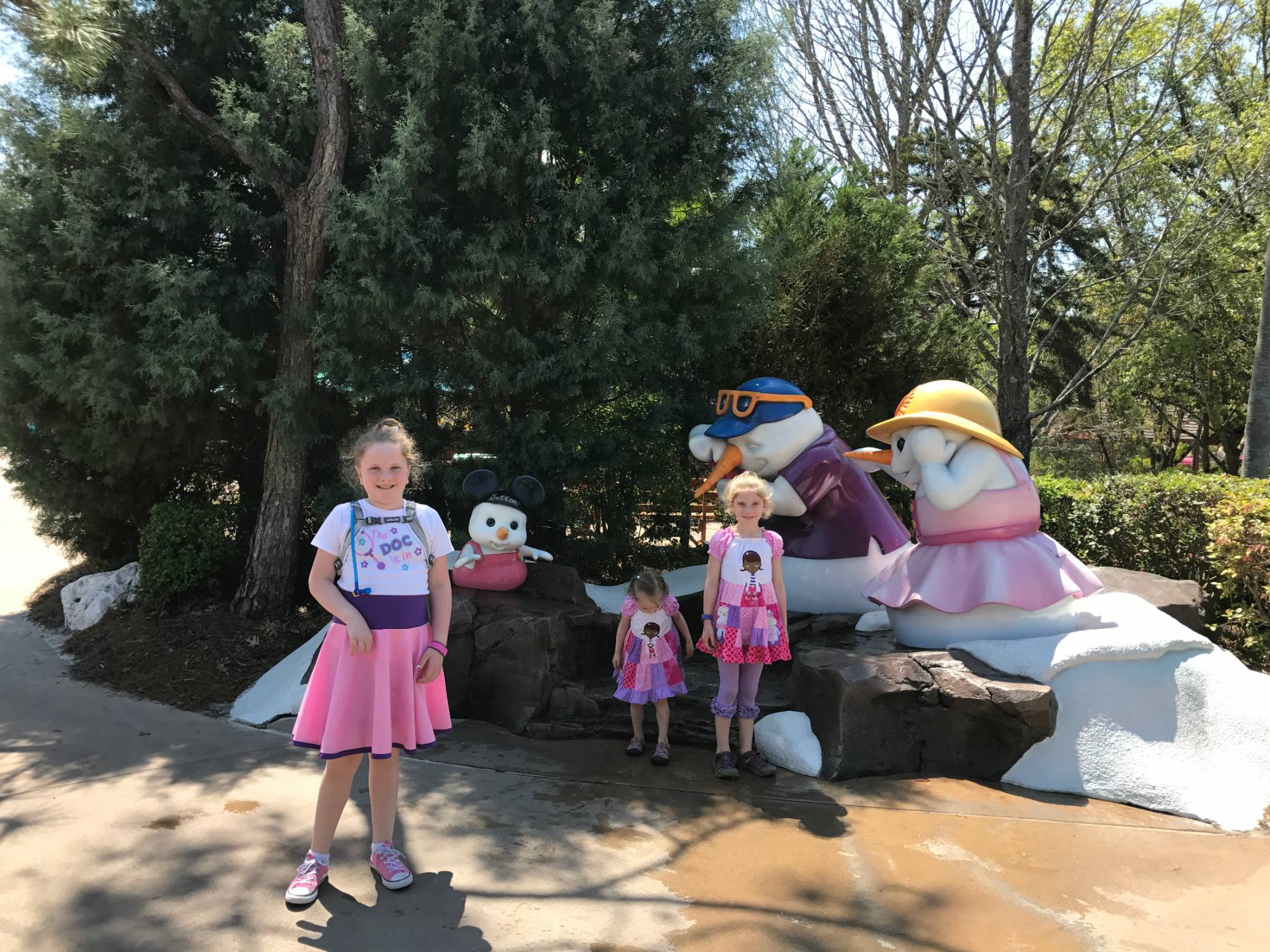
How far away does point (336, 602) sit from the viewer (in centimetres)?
272

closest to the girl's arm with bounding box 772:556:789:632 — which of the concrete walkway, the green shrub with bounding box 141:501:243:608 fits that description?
the concrete walkway

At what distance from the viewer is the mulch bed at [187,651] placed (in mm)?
5066

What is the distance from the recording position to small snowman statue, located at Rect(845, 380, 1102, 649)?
412 centimetres

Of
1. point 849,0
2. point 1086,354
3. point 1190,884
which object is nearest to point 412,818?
point 1190,884

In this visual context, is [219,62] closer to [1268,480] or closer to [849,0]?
[849,0]

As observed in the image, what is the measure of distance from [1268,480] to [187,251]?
7.31m

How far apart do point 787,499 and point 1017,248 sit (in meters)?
3.76

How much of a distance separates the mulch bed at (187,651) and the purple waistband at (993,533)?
410 centimetres

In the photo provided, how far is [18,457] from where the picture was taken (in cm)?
625

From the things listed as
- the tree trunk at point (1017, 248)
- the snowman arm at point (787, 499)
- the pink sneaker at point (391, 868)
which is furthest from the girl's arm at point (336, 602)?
the tree trunk at point (1017, 248)

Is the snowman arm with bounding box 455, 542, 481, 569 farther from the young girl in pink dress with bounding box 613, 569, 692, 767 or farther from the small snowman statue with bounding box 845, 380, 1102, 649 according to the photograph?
the small snowman statue with bounding box 845, 380, 1102, 649

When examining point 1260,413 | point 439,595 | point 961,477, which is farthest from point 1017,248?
point 439,595

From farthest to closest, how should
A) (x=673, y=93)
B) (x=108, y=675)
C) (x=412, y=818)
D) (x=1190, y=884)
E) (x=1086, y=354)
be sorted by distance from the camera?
(x=1086, y=354) → (x=673, y=93) → (x=108, y=675) → (x=412, y=818) → (x=1190, y=884)

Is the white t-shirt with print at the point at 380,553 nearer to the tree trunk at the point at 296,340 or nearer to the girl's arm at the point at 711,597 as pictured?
the girl's arm at the point at 711,597
